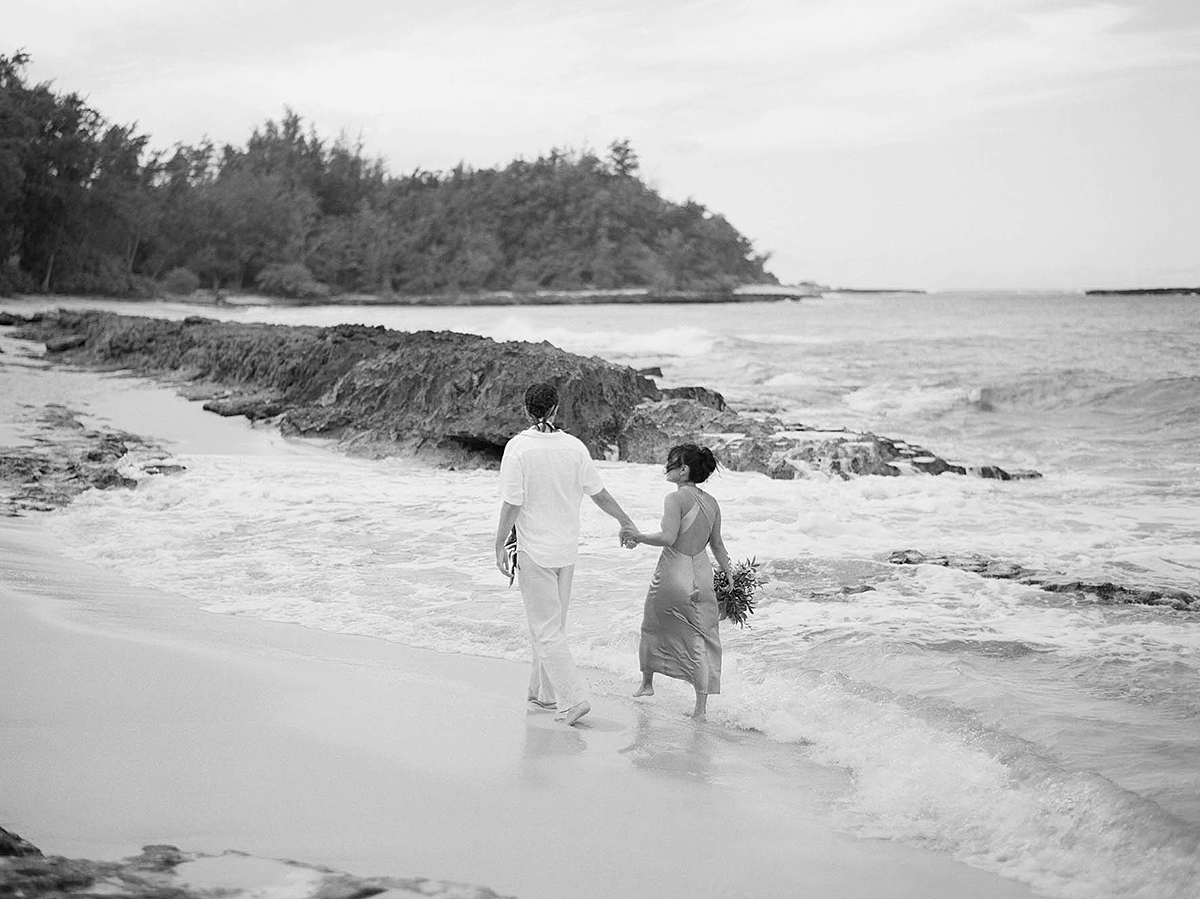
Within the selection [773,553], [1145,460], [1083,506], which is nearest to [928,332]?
[1145,460]

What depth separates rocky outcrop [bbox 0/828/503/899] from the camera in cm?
290

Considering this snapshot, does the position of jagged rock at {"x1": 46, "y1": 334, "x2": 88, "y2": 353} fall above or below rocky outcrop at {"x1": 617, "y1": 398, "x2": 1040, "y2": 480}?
above

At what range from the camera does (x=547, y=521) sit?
5.54m

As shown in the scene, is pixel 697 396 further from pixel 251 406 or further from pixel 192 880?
pixel 192 880

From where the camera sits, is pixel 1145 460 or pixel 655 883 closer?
pixel 655 883

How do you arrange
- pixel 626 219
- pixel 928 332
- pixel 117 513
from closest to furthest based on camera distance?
pixel 117 513 → pixel 928 332 → pixel 626 219

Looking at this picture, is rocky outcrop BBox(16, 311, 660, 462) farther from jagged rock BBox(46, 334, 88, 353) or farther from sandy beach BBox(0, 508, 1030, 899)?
sandy beach BBox(0, 508, 1030, 899)

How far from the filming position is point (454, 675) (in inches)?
241

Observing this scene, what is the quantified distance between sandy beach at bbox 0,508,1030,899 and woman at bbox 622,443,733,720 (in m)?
0.29

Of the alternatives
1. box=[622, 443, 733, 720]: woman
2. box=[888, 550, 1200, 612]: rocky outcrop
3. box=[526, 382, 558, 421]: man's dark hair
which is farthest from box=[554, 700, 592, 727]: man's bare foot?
box=[888, 550, 1200, 612]: rocky outcrop

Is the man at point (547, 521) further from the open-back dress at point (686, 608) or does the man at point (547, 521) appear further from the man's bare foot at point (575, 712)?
the open-back dress at point (686, 608)

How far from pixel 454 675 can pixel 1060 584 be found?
4.54m

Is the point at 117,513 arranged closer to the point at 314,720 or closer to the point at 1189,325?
the point at 314,720

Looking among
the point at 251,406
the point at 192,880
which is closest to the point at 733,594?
the point at 192,880
